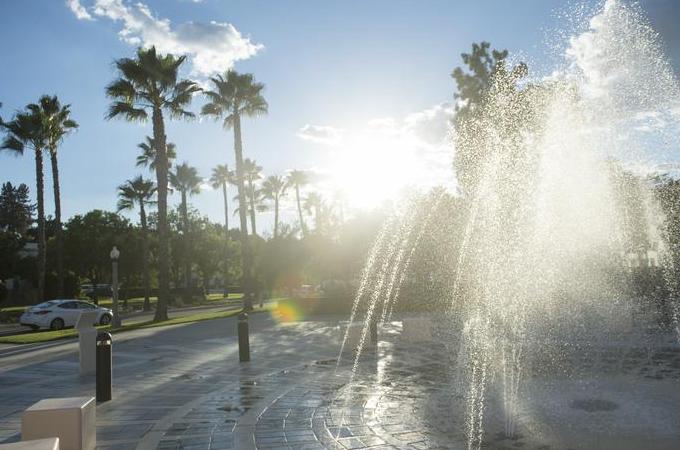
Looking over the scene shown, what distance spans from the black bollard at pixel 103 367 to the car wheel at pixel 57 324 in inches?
777

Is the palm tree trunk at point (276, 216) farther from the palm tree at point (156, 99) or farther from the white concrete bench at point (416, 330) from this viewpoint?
the white concrete bench at point (416, 330)

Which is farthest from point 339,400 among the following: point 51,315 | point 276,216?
point 276,216

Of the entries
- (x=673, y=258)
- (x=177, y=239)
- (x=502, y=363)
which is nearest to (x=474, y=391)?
(x=502, y=363)

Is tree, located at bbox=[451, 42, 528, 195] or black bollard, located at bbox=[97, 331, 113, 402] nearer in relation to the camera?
black bollard, located at bbox=[97, 331, 113, 402]

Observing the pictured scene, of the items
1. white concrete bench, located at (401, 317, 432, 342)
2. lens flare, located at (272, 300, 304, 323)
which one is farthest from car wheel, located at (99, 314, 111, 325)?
white concrete bench, located at (401, 317, 432, 342)

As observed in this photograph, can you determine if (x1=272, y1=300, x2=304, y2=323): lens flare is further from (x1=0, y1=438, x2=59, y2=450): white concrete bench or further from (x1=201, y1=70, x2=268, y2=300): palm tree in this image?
(x1=0, y1=438, x2=59, y2=450): white concrete bench

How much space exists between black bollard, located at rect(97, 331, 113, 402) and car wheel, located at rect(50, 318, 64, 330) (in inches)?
777

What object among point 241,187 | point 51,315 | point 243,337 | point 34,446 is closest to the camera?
point 34,446

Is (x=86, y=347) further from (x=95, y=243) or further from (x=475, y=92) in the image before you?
(x=95, y=243)

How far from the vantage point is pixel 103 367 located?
796 cm

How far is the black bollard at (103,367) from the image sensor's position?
7895mm

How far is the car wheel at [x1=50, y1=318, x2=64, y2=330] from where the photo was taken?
2532cm

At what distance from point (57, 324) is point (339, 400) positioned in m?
21.7

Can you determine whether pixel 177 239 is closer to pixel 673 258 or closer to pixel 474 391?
pixel 673 258
